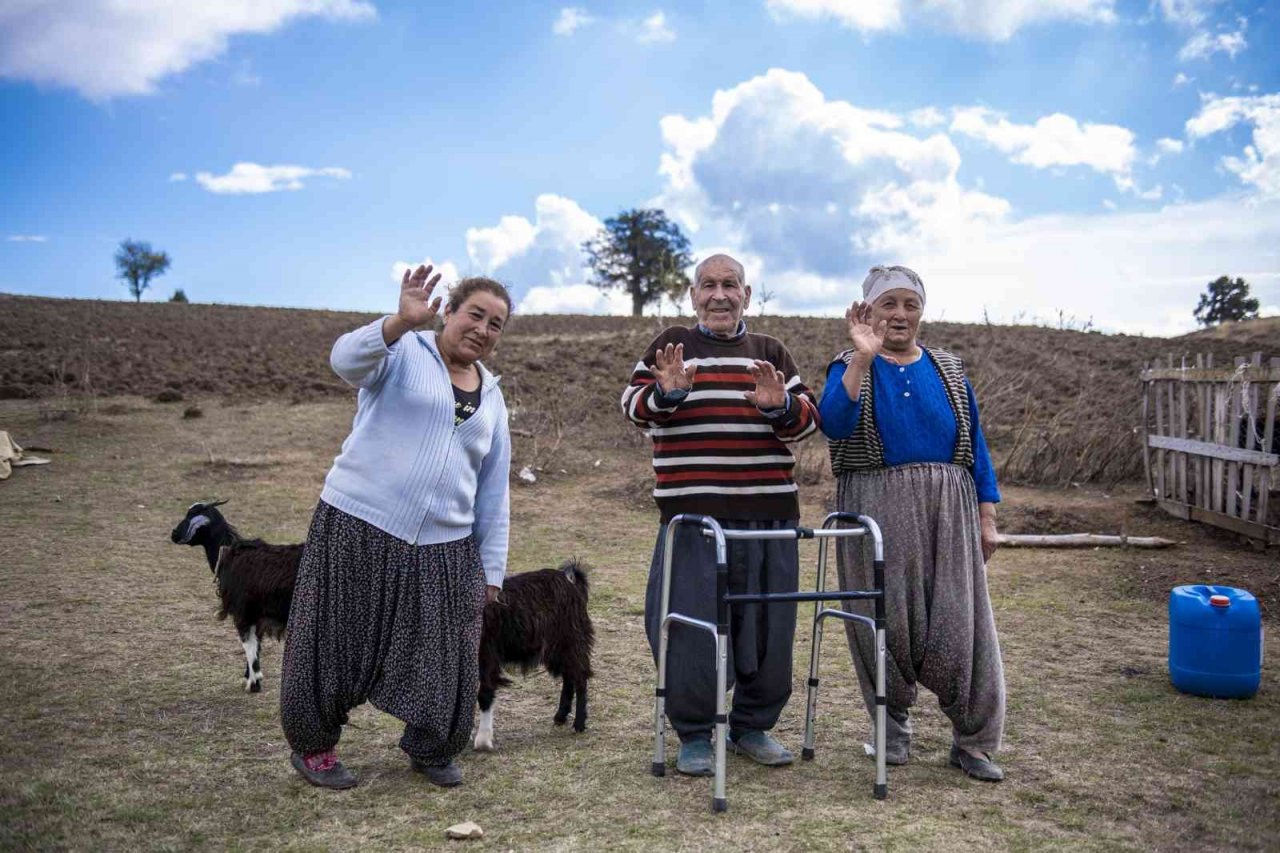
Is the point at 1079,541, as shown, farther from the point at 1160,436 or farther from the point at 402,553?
the point at 402,553

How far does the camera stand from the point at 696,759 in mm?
4176

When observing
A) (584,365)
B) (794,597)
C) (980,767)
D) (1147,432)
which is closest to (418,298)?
(794,597)

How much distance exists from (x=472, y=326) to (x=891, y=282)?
1.74 metres

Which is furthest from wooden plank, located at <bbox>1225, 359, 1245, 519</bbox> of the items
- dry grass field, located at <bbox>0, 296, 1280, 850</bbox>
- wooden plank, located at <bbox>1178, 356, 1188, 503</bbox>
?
wooden plank, located at <bbox>1178, 356, 1188, 503</bbox>

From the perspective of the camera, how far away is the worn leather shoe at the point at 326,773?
4.05m

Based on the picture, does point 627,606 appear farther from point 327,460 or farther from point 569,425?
point 569,425

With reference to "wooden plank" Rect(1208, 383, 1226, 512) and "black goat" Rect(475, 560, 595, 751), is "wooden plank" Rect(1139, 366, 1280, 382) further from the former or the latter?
"black goat" Rect(475, 560, 595, 751)

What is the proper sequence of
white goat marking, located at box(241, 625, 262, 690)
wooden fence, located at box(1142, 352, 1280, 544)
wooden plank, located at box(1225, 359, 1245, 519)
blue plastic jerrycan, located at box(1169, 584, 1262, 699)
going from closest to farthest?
blue plastic jerrycan, located at box(1169, 584, 1262, 699) < white goat marking, located at box(241, 625, 262, 690) < wooden fence, located at box(1142, 352, 1280, 544) < wooden plank, located at box(1225, 359, 1245, 519)

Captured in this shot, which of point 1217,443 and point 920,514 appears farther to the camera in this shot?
point 1217,443

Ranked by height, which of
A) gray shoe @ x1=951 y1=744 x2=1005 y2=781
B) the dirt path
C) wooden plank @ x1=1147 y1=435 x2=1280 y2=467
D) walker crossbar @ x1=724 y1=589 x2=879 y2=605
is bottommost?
the dirt path

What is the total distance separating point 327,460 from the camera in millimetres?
15102

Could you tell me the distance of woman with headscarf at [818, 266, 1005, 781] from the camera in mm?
4086

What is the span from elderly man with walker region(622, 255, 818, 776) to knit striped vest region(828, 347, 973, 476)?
211mm

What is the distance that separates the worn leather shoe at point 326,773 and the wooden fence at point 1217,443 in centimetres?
824
